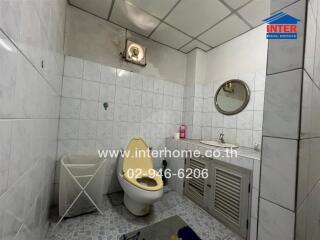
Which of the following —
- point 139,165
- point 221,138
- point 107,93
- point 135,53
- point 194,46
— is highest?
point 194,46

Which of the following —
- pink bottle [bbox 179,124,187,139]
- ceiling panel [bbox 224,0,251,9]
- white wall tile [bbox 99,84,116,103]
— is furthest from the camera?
pink bottle [bbox 179,124,187,139]

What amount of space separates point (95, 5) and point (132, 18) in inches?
15.8

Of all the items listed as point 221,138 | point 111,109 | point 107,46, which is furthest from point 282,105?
point 107,46

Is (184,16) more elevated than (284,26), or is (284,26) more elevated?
(184,16)

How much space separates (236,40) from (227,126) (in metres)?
1.14

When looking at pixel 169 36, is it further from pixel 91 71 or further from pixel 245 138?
pixel 245 138

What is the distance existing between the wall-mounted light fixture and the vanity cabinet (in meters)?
1.47

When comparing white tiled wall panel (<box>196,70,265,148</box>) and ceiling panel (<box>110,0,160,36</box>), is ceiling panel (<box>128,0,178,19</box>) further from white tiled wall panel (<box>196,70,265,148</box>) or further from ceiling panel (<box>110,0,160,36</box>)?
white tiled wall panel (<box>196,70,265,148</box>)

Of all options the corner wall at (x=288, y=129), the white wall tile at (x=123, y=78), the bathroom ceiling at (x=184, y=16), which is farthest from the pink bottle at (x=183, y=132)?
the corner wall at (x=288, y=129)

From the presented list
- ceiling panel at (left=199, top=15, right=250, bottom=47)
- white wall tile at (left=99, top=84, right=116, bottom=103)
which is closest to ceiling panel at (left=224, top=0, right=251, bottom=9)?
ceiling panel at (left=199, top=15, right=250, bottom=47)

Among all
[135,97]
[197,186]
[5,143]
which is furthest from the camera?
[135,97]

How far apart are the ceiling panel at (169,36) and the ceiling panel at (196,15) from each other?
0.32 ft

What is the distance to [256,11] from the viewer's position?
1.48 metres

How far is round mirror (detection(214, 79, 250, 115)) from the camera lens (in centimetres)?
175
